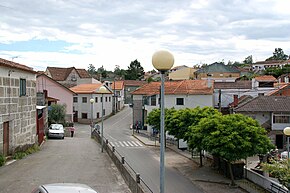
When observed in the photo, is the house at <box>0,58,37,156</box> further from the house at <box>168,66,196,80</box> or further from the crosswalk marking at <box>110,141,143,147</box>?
the house at <box>168,66,196,80</box>

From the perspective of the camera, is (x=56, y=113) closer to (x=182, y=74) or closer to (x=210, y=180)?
(x=210, y=180)

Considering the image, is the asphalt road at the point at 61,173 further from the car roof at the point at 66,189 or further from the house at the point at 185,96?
the house at the point at 185,96

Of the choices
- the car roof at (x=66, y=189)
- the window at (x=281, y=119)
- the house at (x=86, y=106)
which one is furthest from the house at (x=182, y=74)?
the car roof at (x=66, y=189)

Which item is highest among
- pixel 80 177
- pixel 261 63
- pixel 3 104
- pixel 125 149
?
pixel 261 63

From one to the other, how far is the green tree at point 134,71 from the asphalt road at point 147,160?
64.1 m

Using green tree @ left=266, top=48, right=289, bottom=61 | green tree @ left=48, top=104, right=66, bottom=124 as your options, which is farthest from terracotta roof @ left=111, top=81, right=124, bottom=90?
green tree @ left=266, top=48, right=289, bottom=61

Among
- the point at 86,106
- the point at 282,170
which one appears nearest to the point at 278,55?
the point at 86,106

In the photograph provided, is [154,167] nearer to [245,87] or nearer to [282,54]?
[245,87]

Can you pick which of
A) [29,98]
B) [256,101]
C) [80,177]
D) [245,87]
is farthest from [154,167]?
[245,87]

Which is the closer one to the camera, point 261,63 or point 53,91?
point 53,91

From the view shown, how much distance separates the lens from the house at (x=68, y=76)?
8550cm

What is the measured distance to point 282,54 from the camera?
166 meters

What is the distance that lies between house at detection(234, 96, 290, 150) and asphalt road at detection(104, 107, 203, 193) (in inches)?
385

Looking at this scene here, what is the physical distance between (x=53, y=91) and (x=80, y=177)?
149 ft
